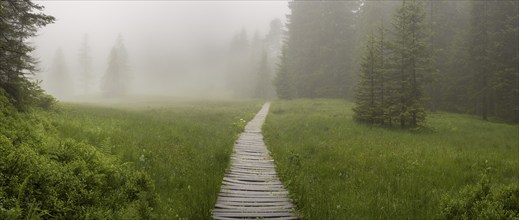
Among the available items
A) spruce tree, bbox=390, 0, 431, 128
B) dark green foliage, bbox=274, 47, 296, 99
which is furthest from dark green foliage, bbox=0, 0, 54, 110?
dark green foliage, bbox=274, 47, 296, 99

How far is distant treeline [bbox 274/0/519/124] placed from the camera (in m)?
24.2

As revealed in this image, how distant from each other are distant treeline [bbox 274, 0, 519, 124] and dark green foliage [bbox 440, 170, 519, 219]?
15424 millimetres

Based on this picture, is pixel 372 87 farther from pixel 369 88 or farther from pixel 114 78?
pixel 114 78

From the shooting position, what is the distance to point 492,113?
129ft

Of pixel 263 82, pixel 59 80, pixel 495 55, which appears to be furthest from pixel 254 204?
pixel 59 80

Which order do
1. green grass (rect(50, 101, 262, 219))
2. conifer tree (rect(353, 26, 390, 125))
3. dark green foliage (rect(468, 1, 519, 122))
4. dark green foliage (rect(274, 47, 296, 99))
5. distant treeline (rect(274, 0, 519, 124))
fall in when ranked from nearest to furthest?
green grass (rect(50, 101, 262, 219)), conifer tree (rect(353, 26, 390, 125)), distant treeline (rect(274, 0, 519, 124)), dark green foliage (rect(468, 1, 519, 122)), dark green foliage (rect(274, 47, 296, 99))

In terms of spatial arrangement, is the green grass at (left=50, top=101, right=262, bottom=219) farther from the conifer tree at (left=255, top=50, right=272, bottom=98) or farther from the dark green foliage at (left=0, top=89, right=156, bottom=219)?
the conifer tree at (left=255, top=50, right=272, bottom=98)

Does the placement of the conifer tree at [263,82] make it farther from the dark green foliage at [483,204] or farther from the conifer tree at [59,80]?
the dark green foliage at [483,204]

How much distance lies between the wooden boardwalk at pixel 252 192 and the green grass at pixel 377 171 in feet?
1.12

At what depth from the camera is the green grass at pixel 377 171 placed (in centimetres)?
746

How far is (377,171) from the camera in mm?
10570

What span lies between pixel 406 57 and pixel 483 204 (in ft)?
61.3

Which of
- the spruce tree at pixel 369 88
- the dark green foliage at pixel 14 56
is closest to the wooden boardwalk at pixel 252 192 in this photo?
the dark green foliage at pixel 14 56

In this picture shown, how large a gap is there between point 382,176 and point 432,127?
15558 millimetres
